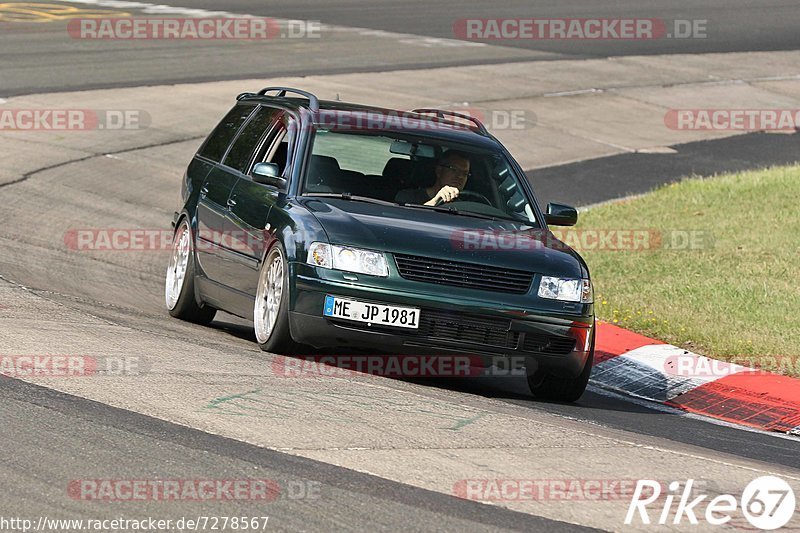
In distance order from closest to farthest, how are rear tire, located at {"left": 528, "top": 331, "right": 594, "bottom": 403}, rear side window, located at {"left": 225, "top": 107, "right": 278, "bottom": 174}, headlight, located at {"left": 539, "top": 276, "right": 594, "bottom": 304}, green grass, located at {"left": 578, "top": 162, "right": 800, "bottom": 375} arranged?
headlight, located at {"left": 539, "top": 276, "right": 594, "bottom": 304}, rear tire, located at {"left": 528, "top": 331, "right": 594, "bottom": 403}, rear side window, located at {"left": 225, "top": 107, "right": 278, "bottom": 174}, green grass, located at {"left": 578, "top": 162, "right": 800, "bottom": 375}

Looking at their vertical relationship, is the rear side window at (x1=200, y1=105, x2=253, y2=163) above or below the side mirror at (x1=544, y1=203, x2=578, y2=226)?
above

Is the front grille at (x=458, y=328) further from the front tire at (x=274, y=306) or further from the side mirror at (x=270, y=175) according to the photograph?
the side mirror at (x=270, y=175)

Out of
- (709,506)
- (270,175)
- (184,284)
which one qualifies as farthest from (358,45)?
(709,506)

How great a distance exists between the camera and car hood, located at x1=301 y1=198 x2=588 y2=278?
875 cm

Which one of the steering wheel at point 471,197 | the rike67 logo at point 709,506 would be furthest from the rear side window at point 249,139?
the rike67 logo at point 709,506

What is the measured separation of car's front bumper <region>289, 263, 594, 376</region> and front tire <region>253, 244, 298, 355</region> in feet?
0.35

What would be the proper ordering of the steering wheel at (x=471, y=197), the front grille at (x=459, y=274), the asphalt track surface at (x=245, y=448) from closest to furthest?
the asphalt track surface at (x=245, y=448), the front grille at (x=459, y=274), the steering wheel at (x=471, y=197)

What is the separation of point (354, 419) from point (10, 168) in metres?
10.6

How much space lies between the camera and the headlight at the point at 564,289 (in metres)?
8.90

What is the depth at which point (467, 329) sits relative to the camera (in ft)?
28.4

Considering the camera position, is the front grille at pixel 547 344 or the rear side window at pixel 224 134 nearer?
the front grille at pixel 547 344

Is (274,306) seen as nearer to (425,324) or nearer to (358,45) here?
(425,324)

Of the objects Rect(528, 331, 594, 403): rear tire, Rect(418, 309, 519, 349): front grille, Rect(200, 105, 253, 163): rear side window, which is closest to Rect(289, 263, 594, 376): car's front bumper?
Rect(418, 309, 519, 349): front grille

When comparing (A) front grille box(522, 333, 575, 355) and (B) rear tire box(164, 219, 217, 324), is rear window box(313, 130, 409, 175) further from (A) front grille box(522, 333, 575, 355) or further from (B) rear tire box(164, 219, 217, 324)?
(A) front grille box(522, 333, 575, 355)
